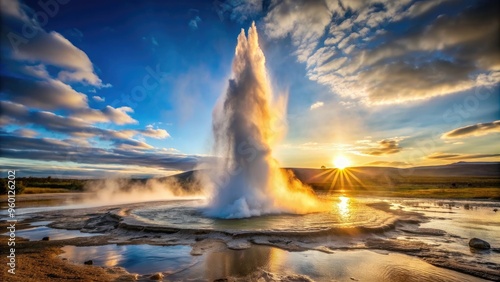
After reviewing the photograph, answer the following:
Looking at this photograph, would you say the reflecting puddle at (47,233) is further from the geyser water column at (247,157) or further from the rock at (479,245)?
the rock at (479,245)

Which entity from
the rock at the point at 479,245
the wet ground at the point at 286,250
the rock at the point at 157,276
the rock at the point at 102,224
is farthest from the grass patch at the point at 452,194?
the rock at the point at 157,276

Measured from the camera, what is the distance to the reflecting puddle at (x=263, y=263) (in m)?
7.99

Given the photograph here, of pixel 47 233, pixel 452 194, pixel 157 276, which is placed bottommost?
pixel 452 194

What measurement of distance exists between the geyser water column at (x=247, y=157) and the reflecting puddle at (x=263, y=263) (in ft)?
25.9

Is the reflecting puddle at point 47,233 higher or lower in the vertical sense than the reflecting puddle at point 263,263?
lower

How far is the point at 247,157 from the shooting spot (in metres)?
21.0

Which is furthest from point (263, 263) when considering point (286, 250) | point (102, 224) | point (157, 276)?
point (102, 224)

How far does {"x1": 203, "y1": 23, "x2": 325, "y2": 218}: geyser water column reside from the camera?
19.9 metres

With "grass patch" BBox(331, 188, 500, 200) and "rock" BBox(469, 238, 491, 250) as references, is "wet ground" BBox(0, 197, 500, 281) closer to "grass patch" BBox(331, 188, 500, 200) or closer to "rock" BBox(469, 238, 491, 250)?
"rock" BBox(469, 238, 491, 250)

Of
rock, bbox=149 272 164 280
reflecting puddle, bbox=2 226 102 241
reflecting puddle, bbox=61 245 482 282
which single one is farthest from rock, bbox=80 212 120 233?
rock, bbox=149 272 164 280

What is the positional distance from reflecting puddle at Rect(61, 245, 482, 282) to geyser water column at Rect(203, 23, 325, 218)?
7.89m

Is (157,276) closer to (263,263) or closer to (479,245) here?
(263,263)

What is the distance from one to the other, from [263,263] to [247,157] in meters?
12.3

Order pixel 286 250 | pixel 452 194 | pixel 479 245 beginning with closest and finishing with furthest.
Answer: pixel 286 250 → pixel 479 245 → pixel 452 194
